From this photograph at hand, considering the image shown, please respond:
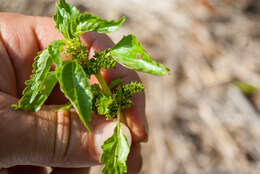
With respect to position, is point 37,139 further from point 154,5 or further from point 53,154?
point 154,5

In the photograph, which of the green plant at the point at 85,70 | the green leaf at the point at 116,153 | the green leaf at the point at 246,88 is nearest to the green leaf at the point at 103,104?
the green plant at the point at 85,70

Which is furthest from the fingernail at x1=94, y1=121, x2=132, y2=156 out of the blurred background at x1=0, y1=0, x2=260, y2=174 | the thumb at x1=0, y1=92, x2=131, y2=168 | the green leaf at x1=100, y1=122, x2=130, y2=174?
the blurred background at x1=0, y1=0, x2=260, y2=174

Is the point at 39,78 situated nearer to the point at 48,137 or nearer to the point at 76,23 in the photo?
the point at 76,23

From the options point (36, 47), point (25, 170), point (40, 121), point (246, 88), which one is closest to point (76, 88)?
point (40, 121)

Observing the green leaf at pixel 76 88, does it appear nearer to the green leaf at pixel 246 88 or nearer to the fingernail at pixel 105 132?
the fingernail at pixel 105 132

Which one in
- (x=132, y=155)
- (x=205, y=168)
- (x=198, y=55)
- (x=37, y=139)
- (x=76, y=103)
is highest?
(x=76, y=103)

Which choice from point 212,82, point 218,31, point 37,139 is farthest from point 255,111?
point 37,139
